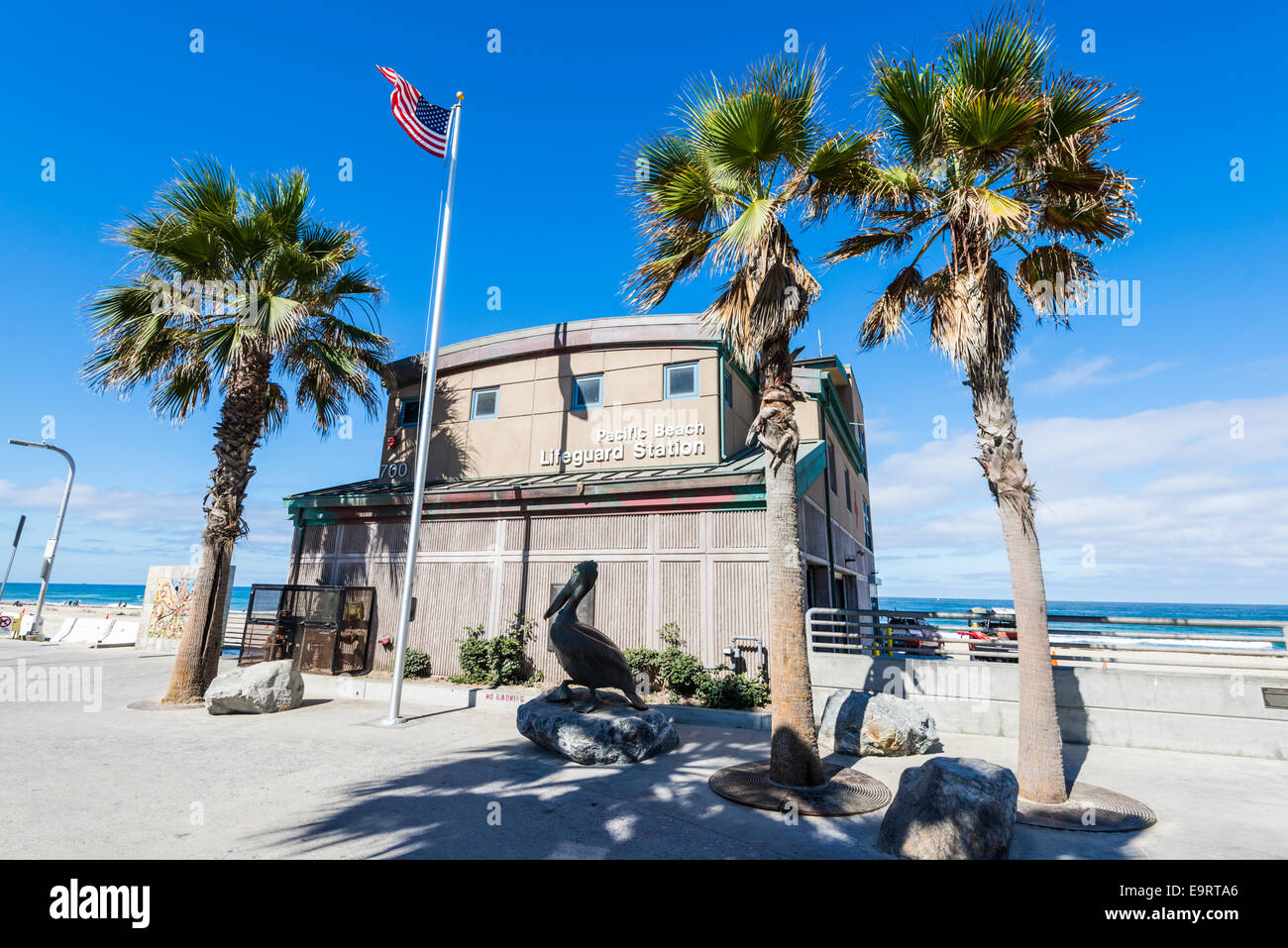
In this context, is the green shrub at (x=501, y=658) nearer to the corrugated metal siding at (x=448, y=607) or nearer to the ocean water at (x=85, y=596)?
the corrugated metal siding at (x=448, y=607)

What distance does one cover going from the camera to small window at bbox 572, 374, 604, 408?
16.0m

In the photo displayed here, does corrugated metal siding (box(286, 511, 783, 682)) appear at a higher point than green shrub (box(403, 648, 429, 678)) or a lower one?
higher

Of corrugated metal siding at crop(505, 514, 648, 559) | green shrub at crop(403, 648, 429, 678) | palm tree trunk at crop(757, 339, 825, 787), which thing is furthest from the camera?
green shrub at crop(403, 648, 429, 678)

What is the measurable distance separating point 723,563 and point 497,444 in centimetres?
806

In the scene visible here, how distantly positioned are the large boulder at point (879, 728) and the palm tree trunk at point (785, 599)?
5.90 ft

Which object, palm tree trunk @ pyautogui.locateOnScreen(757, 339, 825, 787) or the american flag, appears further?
the american flag

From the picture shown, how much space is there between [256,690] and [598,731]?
7.47 m

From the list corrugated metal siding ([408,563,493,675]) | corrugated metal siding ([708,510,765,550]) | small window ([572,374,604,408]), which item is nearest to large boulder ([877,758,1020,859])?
corrugated metal siding ([708,510,765,550])

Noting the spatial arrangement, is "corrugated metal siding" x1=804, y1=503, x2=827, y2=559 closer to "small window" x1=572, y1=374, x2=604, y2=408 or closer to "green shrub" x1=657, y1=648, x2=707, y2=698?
"green shrub" x1=657, y1=648, x2=707, y2=698

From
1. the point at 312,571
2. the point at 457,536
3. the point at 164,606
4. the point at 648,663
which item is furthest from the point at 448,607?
the point at 164,606

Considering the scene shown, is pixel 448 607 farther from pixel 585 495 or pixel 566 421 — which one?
pixel 566 421

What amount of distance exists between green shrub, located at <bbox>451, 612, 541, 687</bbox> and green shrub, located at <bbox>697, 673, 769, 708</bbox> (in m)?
4.16
